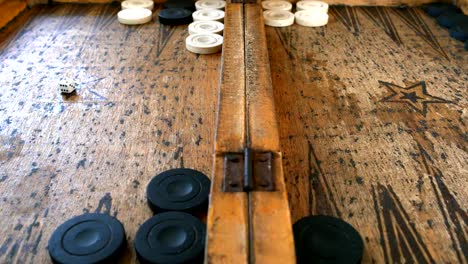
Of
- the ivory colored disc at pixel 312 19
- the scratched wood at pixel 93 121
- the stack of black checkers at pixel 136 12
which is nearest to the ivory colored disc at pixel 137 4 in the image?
the stack of black checkers at pixel 136 12

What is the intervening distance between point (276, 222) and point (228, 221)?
0.36 feet

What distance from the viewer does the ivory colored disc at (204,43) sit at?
2.19 metres

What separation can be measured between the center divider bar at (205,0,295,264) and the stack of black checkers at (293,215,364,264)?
14 centimetres

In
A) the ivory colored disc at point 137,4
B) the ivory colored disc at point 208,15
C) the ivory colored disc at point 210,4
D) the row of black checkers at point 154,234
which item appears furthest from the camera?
the ivory colored disc at point 137,4

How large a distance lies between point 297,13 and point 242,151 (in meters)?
1.56

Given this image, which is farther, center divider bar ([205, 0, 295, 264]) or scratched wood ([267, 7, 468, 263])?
scratched wood ([267, 7, 468, 263])

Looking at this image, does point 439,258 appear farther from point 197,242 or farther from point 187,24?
point 187,24

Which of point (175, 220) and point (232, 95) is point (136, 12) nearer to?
point (232, 95)

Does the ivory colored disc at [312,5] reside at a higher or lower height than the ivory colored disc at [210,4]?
lower

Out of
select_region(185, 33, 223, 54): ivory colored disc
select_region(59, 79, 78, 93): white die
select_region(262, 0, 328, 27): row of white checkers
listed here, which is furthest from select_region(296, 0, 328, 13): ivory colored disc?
select_region(59, 79, 78, 93): white die

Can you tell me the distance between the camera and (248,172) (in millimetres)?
1168

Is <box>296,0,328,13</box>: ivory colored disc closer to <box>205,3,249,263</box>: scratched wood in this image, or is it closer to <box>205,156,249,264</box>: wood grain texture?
<box>205,3,249,263</box>: scratched wood

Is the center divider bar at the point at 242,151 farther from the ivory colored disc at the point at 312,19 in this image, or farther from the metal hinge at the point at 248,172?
the ivory colored disc at the point at 312,19

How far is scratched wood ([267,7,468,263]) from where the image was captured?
130 cm
